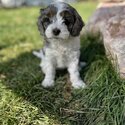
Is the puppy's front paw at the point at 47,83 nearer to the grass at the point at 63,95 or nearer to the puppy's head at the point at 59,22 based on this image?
the grass at the point at 63,95

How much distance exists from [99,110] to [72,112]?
0.40 metres

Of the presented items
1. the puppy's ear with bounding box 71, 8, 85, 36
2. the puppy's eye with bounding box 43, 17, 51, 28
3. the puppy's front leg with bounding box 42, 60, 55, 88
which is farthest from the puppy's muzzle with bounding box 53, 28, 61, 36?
the puppy's front leg with bounding box 42, 60, 55, 88

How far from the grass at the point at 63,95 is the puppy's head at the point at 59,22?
0.76 metres

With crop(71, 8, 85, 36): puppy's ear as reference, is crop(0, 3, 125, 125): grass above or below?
below

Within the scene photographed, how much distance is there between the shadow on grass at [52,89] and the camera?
518 centimetres

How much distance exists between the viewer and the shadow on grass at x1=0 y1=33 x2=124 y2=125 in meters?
5.18

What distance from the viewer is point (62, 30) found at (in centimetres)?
530

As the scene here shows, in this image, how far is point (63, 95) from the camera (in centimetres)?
573

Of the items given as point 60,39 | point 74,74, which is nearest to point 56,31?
point 60,39

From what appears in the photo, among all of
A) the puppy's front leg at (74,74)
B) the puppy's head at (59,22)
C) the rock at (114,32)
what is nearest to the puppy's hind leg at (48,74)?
the puppy's front leg at (74,74)

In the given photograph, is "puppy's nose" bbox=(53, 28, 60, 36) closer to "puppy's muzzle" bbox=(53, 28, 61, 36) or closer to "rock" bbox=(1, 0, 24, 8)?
"puppy's muzzle" bbox=(53, 28, 61, 36)

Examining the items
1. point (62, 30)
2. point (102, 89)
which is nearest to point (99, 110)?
point (102, 89)

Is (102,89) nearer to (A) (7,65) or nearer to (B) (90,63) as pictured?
(B) (90,63)

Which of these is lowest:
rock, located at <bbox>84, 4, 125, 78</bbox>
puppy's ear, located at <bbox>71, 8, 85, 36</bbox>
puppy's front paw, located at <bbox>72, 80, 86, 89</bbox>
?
puppy's front paw, located at <bbox>72, 80, 86, 89</bbox>
